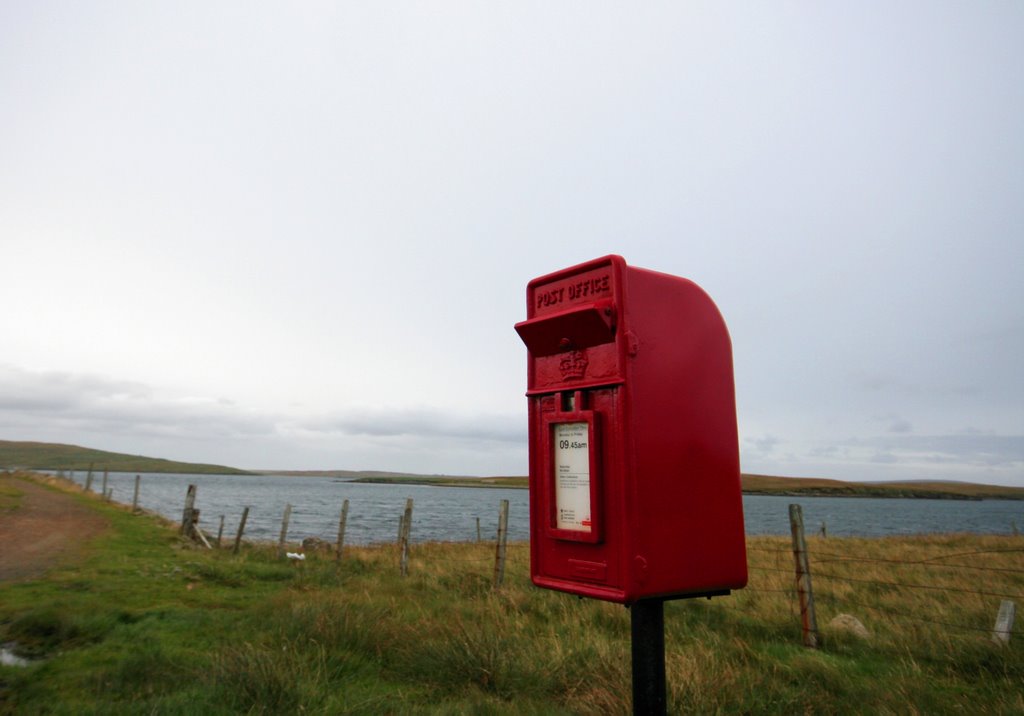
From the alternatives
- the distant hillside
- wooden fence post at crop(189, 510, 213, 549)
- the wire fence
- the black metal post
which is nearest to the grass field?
the wire fence

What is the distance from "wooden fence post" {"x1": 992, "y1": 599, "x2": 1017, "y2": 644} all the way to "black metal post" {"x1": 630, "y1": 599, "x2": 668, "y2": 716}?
15.0 feet

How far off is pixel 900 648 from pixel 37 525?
740 inches

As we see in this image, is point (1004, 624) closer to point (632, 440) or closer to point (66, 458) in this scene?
point (632, 440)

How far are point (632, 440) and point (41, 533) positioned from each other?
17071mm

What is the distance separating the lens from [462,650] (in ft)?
14.9

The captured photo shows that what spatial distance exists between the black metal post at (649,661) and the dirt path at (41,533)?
974cm

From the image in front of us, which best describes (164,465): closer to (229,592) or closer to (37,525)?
(37,525)

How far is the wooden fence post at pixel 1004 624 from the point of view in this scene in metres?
5.40

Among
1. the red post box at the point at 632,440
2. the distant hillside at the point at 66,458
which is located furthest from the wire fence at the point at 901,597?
the distant hillside at the point at 66,458

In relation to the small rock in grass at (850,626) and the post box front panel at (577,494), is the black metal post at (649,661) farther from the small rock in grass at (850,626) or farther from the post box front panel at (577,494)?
the small rock in grass at (850,626)

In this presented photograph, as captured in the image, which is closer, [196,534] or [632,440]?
[632,440]

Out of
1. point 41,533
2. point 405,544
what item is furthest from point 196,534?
point 405,544

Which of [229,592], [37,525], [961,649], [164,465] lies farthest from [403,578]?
[164,465]

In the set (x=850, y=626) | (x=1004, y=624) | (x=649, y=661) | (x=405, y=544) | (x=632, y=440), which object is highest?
(x=632, y=440)
